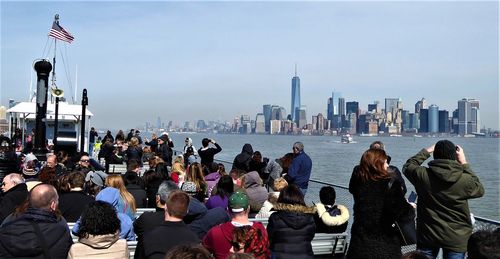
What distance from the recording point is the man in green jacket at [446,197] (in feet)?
16.8

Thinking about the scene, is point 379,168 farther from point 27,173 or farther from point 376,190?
point 27,173

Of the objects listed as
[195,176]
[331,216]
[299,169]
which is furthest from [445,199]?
[299,169]

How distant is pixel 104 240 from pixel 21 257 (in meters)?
0.63

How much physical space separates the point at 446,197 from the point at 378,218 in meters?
0.71

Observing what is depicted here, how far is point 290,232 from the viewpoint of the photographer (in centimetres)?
500

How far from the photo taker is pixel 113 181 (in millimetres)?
6680

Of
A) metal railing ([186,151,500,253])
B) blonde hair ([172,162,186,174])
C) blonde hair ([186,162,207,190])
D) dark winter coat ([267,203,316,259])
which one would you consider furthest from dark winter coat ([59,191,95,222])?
blonde hair ([172,162,186,174])

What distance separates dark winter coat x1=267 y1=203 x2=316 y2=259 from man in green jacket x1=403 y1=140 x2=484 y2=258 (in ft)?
3.91

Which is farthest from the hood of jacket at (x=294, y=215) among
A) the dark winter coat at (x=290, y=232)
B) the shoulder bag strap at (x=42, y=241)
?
the shoulder bag strap at (x=42, y=241)

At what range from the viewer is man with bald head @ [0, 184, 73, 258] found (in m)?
4.05

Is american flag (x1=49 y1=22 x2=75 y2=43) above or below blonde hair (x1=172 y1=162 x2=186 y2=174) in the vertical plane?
above

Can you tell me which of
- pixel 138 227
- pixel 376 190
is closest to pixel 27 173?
pixel 138 227

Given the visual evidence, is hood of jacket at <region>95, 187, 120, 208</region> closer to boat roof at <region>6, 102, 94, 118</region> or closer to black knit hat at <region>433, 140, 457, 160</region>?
black knit hat at <region>433, 140, 457, 160</region>

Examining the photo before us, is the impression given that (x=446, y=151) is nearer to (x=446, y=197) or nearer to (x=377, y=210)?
(x=446, y=197)
